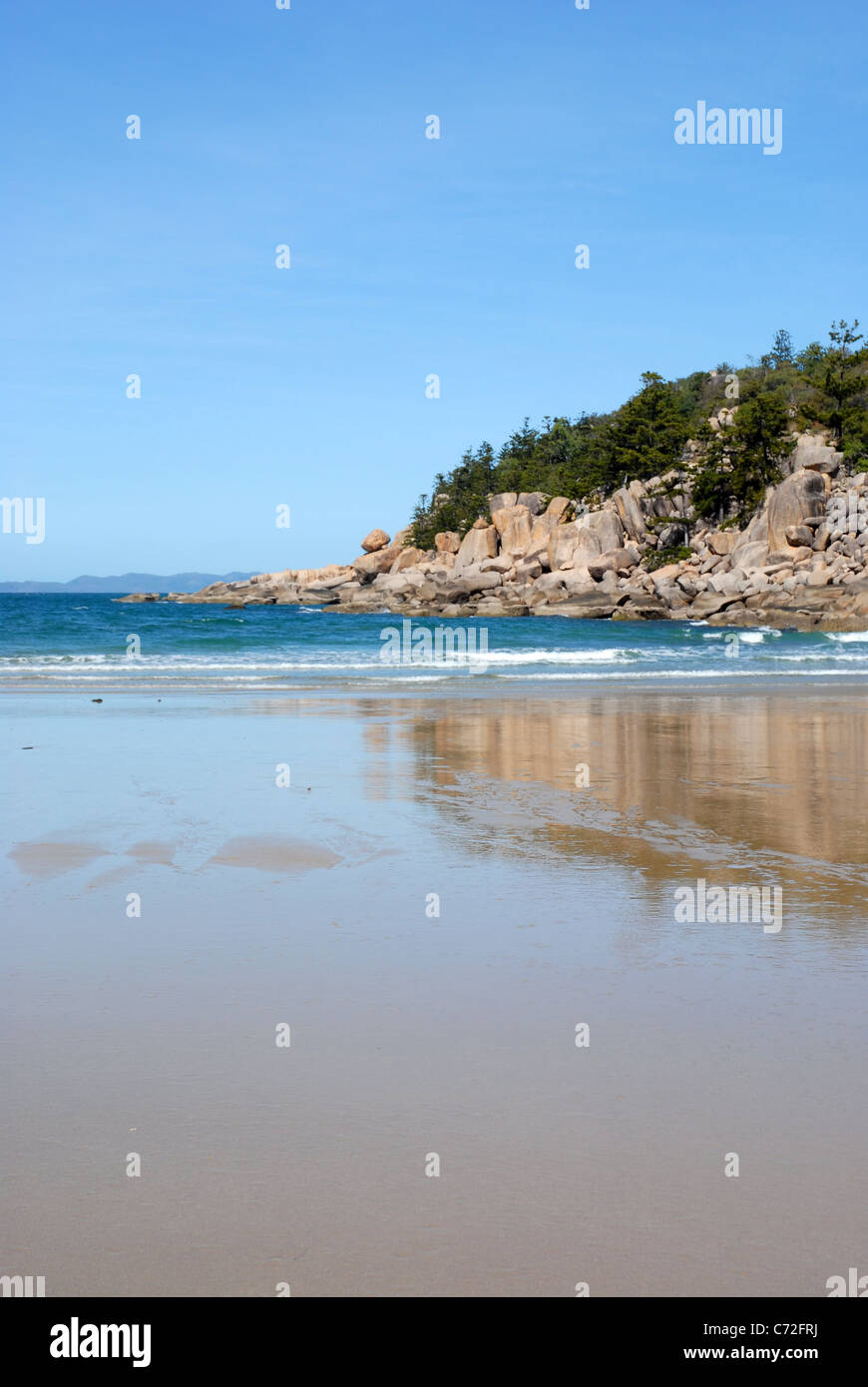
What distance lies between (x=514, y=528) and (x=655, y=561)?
57.5 feet

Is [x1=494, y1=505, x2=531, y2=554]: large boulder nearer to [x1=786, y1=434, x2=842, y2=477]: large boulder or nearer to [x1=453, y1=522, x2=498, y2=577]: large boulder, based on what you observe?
[x1=453, y1=522, x2=498, y2=577]: large boulder

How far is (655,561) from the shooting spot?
83.2 meters

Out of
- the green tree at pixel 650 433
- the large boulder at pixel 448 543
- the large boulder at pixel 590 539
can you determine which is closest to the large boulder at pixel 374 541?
the large boulder at pixel 448 543

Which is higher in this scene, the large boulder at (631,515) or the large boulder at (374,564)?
the large boulder at (631,515)

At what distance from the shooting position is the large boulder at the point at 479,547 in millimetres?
98938

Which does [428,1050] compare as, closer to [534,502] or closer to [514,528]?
[514,528]

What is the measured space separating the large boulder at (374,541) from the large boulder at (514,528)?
34681mm

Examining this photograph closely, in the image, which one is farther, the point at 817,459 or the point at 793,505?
the point at 817,459

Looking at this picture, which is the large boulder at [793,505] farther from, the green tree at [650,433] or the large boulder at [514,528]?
the large boulder at [514,528]

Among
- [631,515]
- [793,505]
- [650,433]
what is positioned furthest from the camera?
[650,433]

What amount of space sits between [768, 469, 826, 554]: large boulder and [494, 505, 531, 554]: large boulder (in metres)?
26.8

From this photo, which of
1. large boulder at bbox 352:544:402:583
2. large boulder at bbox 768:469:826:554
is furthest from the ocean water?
A: large boulder at bbox 352:544:402:583

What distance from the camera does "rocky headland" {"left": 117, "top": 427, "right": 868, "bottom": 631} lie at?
6353 centimetres

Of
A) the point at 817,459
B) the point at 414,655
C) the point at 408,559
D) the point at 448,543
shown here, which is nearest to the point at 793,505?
the point at 817,459
